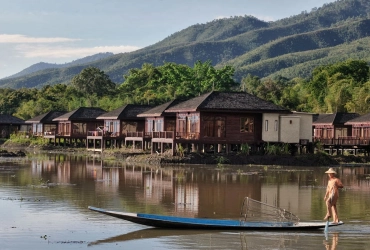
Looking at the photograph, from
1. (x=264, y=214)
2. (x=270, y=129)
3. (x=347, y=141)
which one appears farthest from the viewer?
(x=347, y=141)

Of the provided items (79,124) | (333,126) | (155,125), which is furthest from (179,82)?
(155,125)

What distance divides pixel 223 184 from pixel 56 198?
32.5ft

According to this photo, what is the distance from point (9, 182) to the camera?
1265 inches

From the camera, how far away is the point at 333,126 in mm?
Result: 75188

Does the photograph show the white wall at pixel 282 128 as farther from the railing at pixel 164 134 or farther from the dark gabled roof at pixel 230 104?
the railing at pixel 164 134

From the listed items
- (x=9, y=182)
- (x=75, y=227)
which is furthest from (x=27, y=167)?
(x=75, y=227)

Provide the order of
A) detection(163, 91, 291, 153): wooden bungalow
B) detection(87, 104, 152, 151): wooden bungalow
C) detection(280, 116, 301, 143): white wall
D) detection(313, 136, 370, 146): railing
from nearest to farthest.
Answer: detection(163, 91, 291, 153): wooden bungalow
detection(280, 116, 301, 143): white wall
detection(313, 136, 370, 146): railing
detection(87, 104, 152, 151): wooden bungalow

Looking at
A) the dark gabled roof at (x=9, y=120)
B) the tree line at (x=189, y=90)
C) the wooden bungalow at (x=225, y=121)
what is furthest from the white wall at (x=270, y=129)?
the dark gabled roof at (x=9, y=120)

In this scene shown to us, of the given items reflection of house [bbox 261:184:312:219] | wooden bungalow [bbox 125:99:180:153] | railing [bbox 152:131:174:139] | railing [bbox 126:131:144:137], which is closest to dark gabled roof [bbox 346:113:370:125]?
wooden bungalow [bbox 125:99:180:153]

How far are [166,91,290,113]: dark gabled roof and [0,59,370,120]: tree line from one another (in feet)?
117

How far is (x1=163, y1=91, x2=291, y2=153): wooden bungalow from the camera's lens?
169ft

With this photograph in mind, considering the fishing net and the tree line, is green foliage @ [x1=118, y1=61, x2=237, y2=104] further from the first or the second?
the fishing net

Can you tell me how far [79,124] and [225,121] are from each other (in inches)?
1301

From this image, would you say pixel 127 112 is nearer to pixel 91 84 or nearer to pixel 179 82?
pixel 179 82
